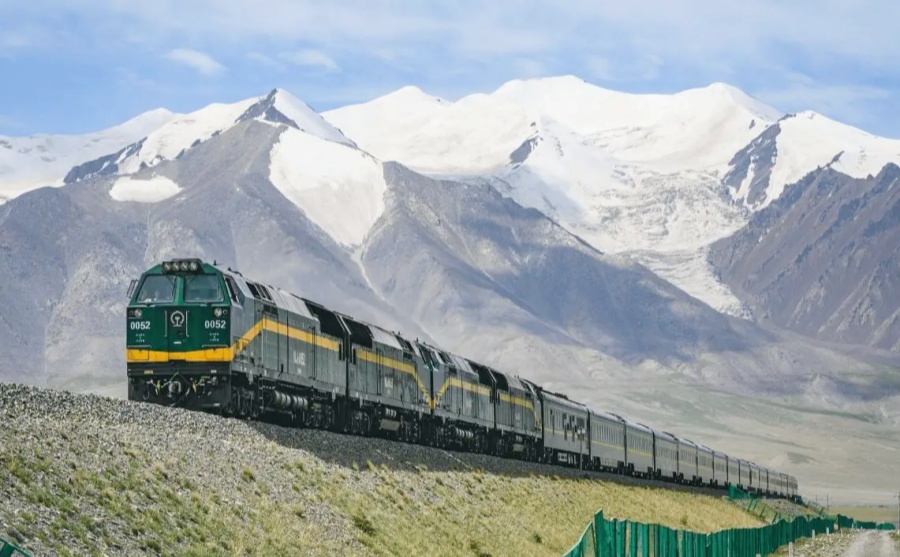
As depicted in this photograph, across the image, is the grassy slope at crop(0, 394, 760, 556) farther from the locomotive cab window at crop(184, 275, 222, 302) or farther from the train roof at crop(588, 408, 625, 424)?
the train roof at crop(588, 408, 625, 424)

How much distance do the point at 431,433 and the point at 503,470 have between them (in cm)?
381

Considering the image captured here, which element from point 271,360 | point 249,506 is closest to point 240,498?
point 249,506

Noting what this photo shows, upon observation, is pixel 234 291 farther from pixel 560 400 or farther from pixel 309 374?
pixel 560 400

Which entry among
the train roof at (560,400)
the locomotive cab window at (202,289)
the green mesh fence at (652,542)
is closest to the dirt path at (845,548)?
the green mesh fence at (652,542)

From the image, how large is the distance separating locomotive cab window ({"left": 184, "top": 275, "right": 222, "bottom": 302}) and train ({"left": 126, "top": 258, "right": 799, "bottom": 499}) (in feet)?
0.10

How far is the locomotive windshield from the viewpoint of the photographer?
154ft

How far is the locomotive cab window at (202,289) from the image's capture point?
46531 mm

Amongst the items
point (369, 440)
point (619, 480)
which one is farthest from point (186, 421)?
point (619, 480)

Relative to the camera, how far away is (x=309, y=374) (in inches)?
2109

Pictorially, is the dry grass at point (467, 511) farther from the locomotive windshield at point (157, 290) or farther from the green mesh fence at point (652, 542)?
the locomotive windshield at point (157, 290)

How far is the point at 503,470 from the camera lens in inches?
2675

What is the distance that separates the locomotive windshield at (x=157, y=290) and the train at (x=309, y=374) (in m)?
0.03

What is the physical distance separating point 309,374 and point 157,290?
8.11 metres


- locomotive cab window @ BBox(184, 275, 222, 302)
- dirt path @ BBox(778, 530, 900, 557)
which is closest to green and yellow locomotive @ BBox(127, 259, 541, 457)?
locomotive cab window @ BBox(184, 275, 222, 302)
